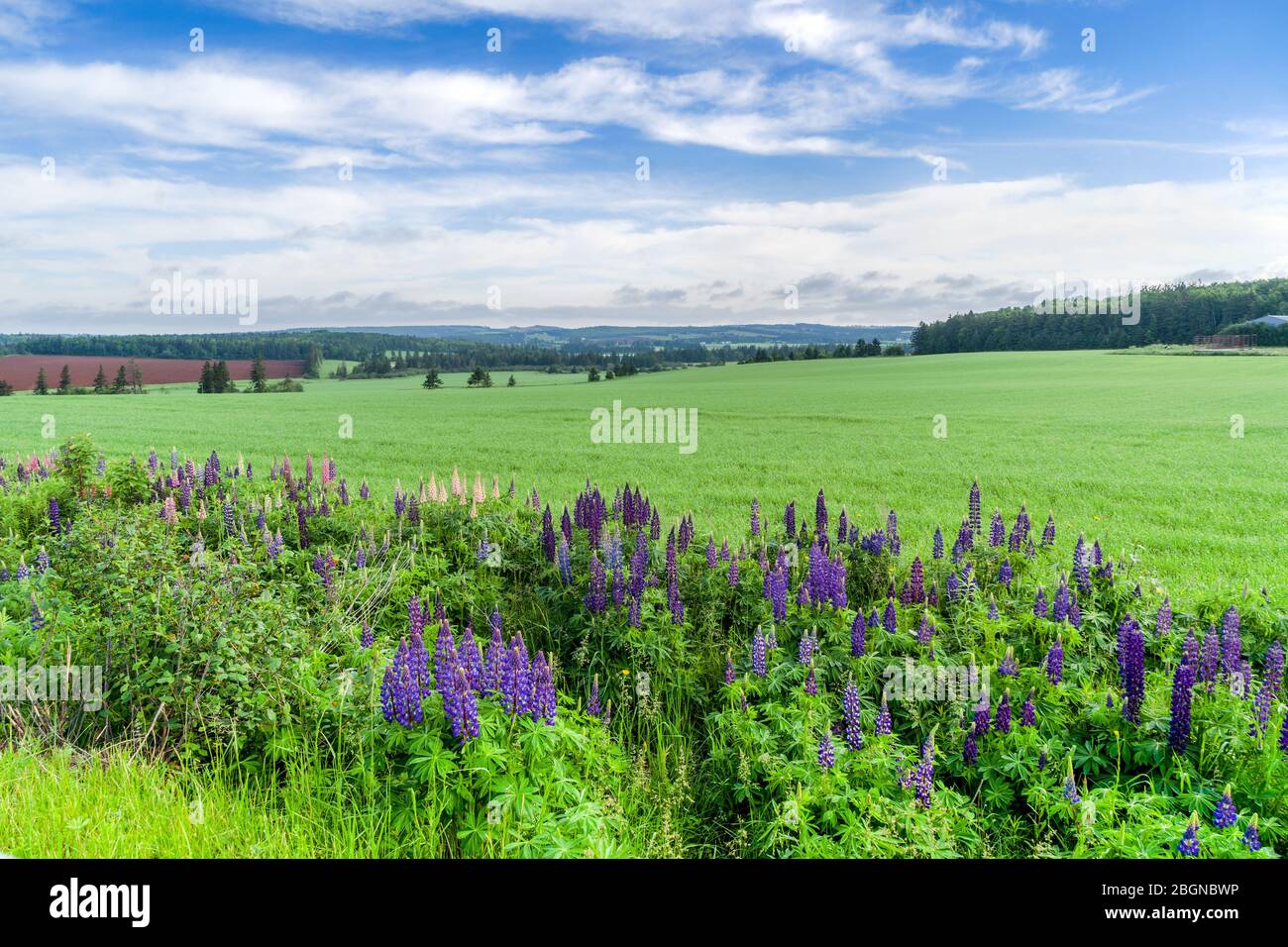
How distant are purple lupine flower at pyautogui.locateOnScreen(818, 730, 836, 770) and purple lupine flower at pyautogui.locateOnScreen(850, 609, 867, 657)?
163 centimetres

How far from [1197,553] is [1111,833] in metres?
8.43

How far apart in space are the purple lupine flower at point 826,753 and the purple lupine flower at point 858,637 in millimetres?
1631

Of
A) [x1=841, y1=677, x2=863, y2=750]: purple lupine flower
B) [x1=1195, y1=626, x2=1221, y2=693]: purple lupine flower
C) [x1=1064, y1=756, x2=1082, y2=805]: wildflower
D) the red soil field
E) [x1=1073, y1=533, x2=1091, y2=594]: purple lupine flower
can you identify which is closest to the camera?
[x1=1064, y1=756, x2=1082, y2=805]: wildflower

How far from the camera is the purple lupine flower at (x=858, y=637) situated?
252 inches

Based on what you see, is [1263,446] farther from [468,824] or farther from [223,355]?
[223,355]

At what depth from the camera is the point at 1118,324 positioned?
9062 centimetres

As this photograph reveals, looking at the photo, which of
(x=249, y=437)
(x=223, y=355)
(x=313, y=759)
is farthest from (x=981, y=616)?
(x=223, y=355)

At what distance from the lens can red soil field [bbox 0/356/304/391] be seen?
47312mm

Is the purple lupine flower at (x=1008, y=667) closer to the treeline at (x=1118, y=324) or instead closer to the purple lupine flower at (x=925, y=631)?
the purple lupine flower at (x=925, y=631)

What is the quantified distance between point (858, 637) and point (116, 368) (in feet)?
205

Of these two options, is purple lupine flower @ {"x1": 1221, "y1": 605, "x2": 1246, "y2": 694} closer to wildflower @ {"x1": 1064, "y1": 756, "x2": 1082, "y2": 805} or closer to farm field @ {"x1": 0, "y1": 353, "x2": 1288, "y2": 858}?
farm field @ {"x1": 0, "y1": 353, "x2": 1288, "y2": 858}

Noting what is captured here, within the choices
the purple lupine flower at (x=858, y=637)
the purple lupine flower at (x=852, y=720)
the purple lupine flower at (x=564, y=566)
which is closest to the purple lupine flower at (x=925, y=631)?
the purple lupine flower at (x=858, y=637)

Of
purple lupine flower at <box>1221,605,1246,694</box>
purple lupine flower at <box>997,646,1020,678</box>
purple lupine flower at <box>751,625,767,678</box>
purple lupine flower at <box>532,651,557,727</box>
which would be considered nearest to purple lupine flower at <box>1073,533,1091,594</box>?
purple lupine flower at <box>1221,605,1246,694</box>

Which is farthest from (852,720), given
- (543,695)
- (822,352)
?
(822,352)
